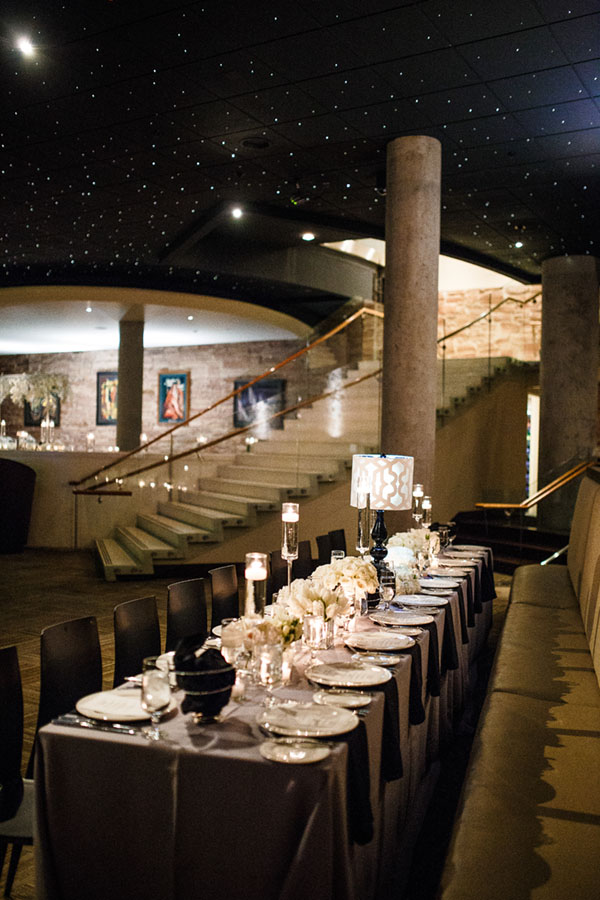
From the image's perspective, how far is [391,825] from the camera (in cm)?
256

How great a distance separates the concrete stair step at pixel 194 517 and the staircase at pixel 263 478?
11mm

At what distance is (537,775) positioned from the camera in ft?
8.59

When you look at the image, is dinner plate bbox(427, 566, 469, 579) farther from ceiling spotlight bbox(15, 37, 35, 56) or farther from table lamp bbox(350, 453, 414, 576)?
ceiling spotlight bbox(15, 37, 35, 56)

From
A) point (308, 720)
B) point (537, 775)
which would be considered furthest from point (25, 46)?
point (537, 775)

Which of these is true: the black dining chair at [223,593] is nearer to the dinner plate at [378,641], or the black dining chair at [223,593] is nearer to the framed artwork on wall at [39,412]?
the dinner plate at [378,641]

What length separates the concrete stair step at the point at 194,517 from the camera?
8.66m

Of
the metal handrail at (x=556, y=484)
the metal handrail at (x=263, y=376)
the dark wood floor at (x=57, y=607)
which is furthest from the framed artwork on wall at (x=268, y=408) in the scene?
A: the metal handrail at (x=556, y=484)

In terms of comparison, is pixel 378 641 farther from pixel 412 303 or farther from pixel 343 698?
pixel 412 303

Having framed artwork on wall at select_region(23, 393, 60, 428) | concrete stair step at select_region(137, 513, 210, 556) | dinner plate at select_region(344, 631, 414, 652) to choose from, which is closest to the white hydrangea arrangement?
dinner plate at select_region(344, 631, 414, 652)

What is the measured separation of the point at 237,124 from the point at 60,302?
674 cm

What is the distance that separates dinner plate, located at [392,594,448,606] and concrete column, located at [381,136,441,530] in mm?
2647

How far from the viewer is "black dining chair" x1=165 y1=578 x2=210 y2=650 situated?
11.7ft

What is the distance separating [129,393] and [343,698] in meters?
11.3

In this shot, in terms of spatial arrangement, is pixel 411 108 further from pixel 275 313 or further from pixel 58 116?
pixel 275 313
